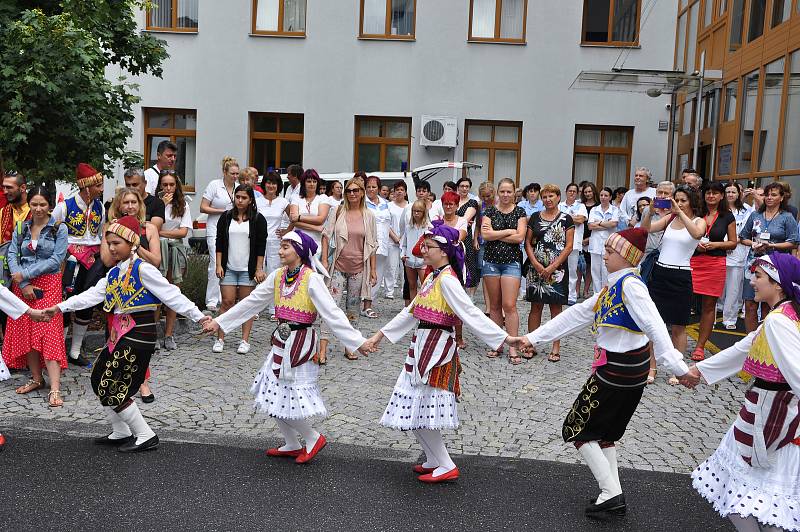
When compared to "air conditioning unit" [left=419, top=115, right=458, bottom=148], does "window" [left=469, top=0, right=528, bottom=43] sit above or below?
above

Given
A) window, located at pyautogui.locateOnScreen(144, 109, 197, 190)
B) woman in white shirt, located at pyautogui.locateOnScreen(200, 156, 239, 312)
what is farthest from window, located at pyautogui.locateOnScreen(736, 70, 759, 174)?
window, located at pyautogui.locateOnScreen(144, 109, 197, 190)

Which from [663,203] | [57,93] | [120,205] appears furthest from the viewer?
[57,93]

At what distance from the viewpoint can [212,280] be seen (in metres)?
9.99

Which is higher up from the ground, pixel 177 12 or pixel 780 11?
pixel 177 12

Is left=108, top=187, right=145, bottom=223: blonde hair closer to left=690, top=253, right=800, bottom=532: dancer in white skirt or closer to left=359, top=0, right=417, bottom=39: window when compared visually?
left=690, top=253, right=800, bottom=532: dancer in white skirt

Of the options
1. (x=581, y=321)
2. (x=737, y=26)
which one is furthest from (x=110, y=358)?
(x=737, y=26)

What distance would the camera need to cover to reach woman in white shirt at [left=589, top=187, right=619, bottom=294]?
12.5m

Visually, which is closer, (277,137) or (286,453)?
(286,453)

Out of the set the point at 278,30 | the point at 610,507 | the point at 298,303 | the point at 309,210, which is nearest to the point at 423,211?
the point at 309,210

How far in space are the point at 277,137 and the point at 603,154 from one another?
8066mm

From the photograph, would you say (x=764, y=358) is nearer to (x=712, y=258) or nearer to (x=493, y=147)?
(x=712, y=258)

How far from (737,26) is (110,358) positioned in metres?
13.8

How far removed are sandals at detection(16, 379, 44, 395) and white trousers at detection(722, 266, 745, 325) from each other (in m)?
8.45

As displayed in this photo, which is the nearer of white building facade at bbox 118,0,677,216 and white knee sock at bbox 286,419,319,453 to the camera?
white knee sock at bbox 286,419,319,453
